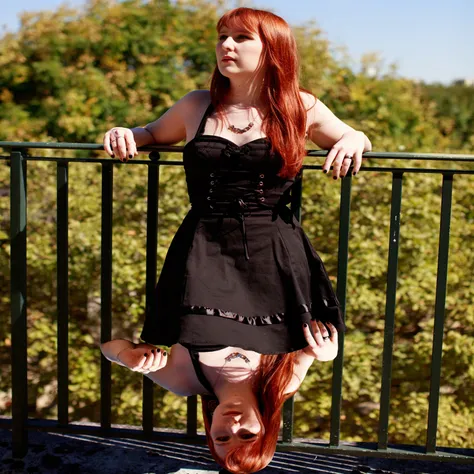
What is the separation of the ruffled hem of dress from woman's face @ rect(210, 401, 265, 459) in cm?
26

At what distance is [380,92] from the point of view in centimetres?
1084

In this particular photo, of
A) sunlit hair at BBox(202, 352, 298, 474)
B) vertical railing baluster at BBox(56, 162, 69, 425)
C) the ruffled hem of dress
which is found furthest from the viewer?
vertical railing baluster at BBox(56, 162, 69, 425)

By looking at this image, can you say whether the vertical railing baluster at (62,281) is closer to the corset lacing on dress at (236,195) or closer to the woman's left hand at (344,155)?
the corset lacing on dress at (236,195)

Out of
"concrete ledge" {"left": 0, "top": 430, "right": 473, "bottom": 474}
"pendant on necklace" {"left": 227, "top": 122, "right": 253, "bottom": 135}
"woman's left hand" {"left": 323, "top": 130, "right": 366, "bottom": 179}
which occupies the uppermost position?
"pendant on necklace" {"left": 227, "top": 122, "right": 253, "bottom": 135}

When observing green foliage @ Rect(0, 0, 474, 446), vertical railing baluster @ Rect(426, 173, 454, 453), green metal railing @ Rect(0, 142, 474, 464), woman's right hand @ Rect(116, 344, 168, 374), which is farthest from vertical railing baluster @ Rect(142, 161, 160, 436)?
green foliage @ Rect(0, 0, 474, 446)

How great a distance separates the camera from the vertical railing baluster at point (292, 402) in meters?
2.39

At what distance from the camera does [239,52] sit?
6.69 feet

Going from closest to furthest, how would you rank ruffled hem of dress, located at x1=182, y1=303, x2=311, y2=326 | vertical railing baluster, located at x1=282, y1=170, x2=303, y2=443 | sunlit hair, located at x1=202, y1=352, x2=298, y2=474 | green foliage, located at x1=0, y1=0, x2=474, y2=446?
ruffled hem of dress, located at x1=182, y1=303, x2=311, y2=326
sunlit hair, located at x1=202, y1=352, x2=298, y2=474
vertical railing baluster, located at x1=282, y1=170, x2=303, y2=443
green foliage, located at x1=0, y1=0, x2=474, y2=446

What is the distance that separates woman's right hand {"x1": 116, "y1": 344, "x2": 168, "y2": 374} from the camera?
83.9 inches

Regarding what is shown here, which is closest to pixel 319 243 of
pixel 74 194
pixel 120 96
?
pixel 74 194

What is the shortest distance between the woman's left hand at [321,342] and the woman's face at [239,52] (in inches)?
31.1

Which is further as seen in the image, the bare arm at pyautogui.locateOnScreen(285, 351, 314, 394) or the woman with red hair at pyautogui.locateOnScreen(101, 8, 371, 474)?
the bare arm at pyautogui.locateOnScreen(285, 351, 314, 394)

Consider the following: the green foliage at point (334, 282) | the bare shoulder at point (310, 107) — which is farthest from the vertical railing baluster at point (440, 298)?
the green foliage at point (334, 282)

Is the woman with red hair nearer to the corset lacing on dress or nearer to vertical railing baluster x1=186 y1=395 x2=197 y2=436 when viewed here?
the corset lacing on dress
